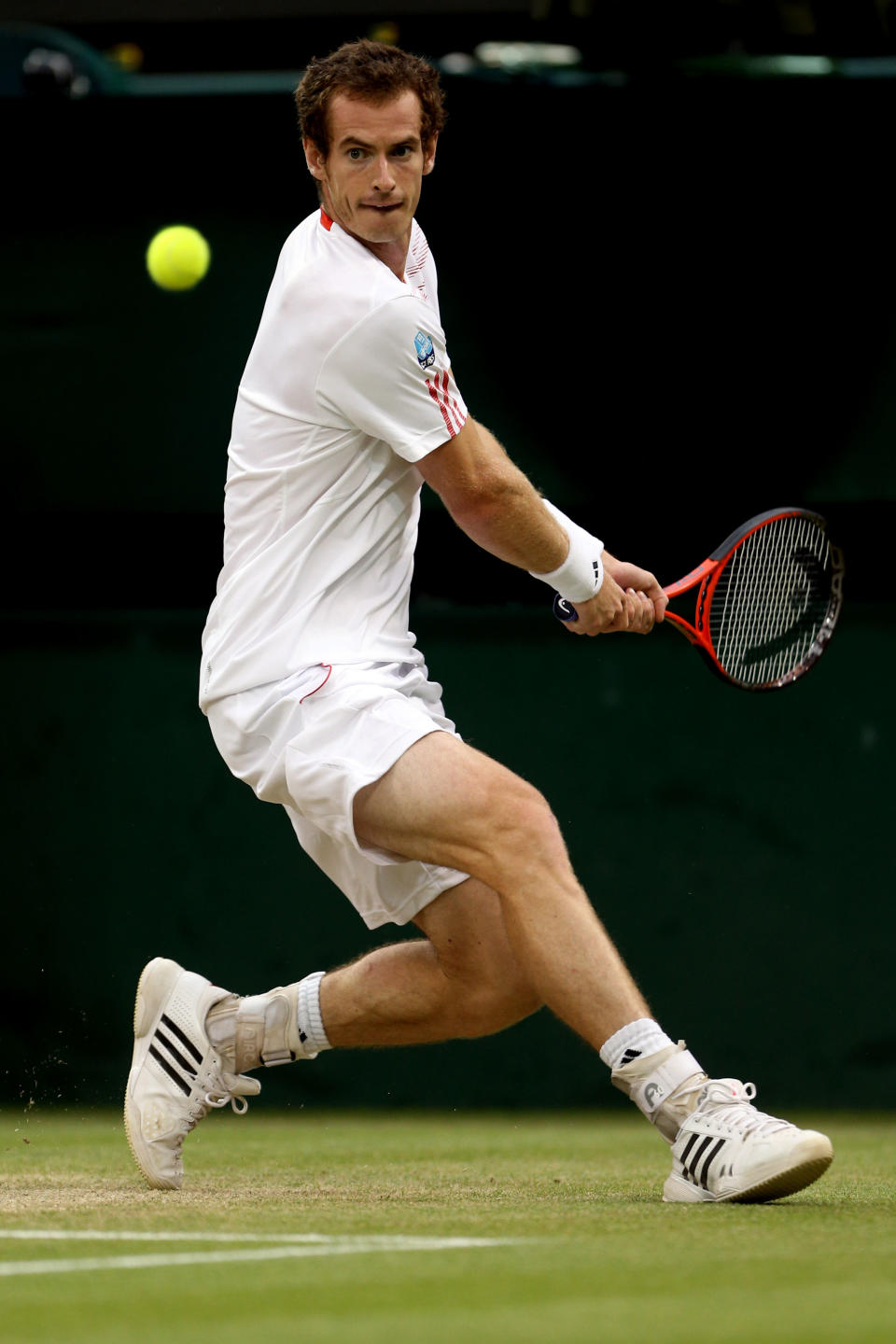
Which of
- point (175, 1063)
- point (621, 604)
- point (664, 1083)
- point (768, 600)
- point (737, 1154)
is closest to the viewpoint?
point (737, 1154)

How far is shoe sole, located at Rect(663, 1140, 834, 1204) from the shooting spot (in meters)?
2.68

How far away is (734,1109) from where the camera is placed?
9.16ft

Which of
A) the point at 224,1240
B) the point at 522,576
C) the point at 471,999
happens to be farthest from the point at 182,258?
the point at 224,1240

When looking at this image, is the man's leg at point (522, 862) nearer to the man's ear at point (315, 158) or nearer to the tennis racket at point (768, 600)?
the tennis racket at point (768, 600)

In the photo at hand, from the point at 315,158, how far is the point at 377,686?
85 centimetres

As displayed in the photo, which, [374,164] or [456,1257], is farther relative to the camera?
[374,164]

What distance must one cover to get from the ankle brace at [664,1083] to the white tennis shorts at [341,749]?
446 millimetres

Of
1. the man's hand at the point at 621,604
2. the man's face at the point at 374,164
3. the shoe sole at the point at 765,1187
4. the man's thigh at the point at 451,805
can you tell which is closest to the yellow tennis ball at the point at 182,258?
the man's face at the point at 374,164

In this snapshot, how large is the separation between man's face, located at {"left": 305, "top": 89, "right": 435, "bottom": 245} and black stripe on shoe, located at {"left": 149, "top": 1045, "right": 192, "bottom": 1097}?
1.33 meters

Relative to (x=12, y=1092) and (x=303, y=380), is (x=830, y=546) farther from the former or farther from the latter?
(x=12, y=1092)

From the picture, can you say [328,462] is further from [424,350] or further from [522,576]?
[522,576]

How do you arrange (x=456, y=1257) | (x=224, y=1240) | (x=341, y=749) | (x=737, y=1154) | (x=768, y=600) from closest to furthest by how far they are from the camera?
(x=456, y=1257)
(x=224, y=1240)
(x=737, y=1154)
(x=341, y=749)
(x=768, y=600)

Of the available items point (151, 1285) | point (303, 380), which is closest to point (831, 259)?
point (303, 380)

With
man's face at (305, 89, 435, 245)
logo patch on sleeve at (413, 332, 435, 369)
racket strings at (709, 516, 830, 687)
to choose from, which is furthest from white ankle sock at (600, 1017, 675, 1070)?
man's face at (305, 89, 435, 245)
